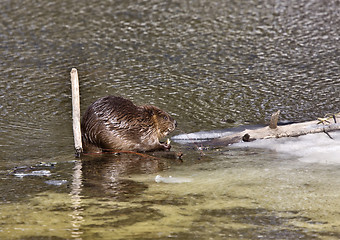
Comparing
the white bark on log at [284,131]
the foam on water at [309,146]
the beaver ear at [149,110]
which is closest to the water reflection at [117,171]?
the beaver ear at [149,110]

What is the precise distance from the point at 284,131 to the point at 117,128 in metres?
1.94

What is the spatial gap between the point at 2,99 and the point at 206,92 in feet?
10.7

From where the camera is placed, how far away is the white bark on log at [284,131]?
668 cm

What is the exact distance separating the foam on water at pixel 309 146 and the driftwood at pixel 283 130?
0.19 ft

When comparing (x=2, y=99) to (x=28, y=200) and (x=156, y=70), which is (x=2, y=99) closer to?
(x=156, y=70)

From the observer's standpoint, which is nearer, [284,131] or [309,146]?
[309,146]

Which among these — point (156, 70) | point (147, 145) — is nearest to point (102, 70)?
point (156, 70)

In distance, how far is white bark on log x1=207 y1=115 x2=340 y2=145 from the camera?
6.68 metres

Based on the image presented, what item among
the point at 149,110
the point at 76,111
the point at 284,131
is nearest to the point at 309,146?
the point at 284,131

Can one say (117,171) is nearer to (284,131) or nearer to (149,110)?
(149,110)

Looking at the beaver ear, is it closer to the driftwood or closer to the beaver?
the beaver

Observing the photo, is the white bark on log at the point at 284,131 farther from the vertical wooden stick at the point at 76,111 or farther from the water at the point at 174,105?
the vertical wooden stick at the point at 76,111

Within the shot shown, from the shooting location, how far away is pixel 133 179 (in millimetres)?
5723

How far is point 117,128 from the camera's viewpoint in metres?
6.80
